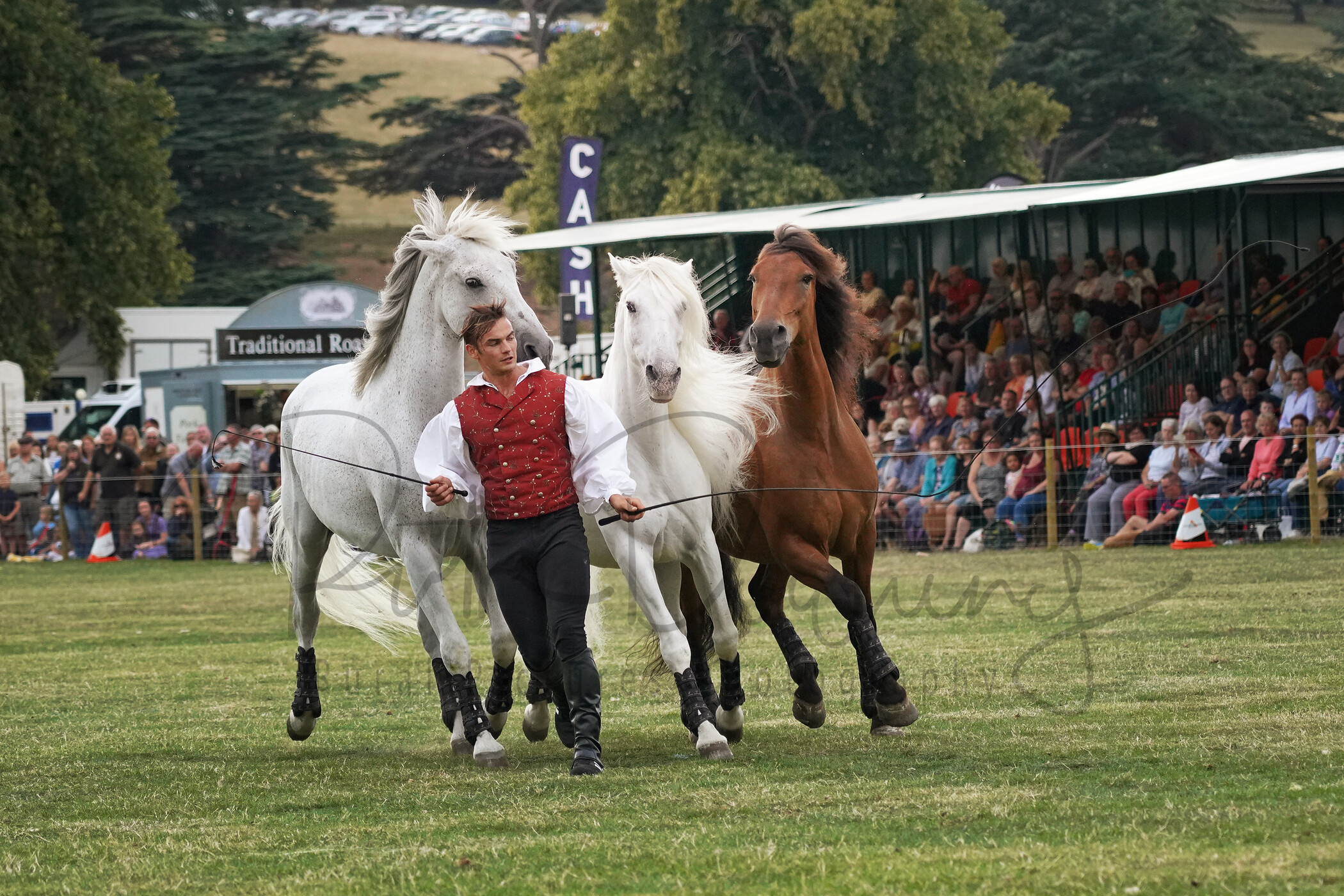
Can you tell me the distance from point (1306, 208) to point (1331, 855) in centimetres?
1411

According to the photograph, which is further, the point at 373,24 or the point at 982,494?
the point at 373,24

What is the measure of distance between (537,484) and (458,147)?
5043 centimetres

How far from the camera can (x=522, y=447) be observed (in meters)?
5.90

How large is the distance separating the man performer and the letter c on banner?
20.2 m

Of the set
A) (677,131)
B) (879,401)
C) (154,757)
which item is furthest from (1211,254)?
(677,131)

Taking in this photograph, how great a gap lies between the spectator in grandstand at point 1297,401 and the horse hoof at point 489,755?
30.9 feet

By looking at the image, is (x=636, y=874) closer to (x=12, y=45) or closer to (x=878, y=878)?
(x=878, y=878)

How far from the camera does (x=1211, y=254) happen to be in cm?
1773

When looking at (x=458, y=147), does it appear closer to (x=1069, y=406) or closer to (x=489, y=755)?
(x=1069, y=406)

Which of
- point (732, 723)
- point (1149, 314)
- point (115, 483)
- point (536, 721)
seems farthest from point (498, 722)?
point (115, 483)

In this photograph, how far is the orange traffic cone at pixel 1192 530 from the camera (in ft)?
46.4

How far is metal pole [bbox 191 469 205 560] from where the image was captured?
19.3 metres

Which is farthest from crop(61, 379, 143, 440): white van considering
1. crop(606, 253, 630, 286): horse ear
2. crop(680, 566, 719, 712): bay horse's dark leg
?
crop(606, 253, 630, 286): horse ear

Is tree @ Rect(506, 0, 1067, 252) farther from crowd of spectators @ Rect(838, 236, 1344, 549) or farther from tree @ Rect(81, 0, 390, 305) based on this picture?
crowd of spectators @ Rect(838, 236, 1344, 549)
